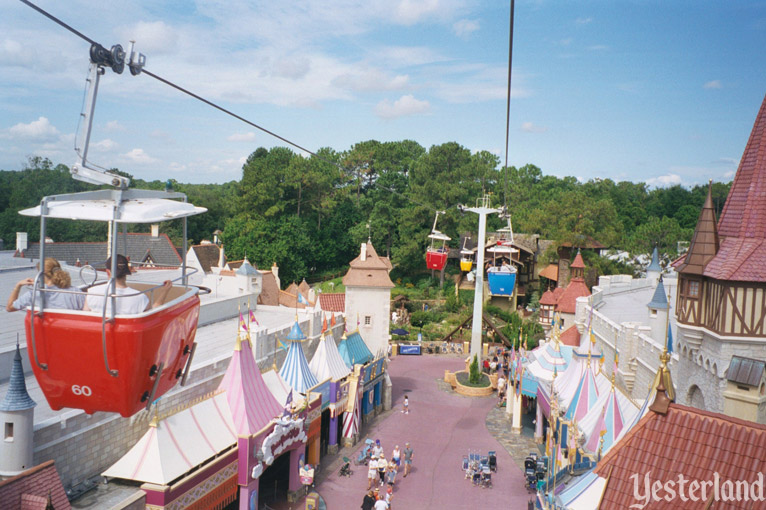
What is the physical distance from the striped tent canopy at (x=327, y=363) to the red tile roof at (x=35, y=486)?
11.3m

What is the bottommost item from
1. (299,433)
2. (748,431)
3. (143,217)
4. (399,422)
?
(399,422)

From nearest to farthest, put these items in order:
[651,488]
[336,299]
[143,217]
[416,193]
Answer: [143,217], [651,488], [336,299], [416,193]

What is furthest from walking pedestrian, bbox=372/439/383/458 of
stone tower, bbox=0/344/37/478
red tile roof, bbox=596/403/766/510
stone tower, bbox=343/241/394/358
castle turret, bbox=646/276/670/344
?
red tile roof, bbox=596/403/766/510

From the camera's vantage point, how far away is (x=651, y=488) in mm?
7355

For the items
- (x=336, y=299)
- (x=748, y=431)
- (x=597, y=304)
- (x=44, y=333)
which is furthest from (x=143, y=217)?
(x=336, y=299)

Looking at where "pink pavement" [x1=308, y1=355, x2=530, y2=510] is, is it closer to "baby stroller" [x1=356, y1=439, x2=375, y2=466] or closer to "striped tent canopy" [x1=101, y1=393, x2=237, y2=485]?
"baby stroller" [x1=356, y1=439, x2=375, y2=466]

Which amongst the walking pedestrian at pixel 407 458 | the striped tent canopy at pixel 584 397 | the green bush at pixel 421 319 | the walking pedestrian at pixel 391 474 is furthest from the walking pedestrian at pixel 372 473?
the green bush at pixel 421 319

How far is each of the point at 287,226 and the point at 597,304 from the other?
29.4 m

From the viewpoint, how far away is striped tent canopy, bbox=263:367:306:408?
17.5m

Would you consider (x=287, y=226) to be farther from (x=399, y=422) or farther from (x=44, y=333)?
(x=44, y=333)

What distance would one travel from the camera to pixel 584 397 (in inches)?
712

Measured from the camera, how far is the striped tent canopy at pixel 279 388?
17520 mm

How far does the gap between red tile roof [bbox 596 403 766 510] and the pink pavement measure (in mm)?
10678

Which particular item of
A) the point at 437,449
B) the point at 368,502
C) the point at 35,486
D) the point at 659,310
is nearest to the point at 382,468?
the point at 368,502
